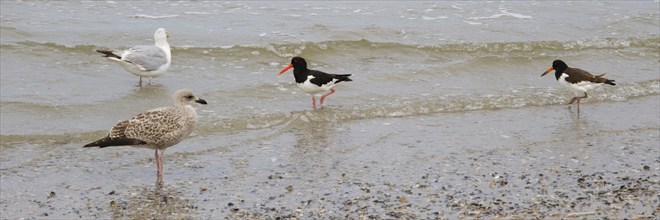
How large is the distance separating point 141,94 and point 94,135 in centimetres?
265

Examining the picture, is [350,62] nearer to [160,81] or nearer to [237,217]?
[160,81]

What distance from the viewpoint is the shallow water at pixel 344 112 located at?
8414 mm

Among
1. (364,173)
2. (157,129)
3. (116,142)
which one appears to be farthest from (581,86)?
(116,142)

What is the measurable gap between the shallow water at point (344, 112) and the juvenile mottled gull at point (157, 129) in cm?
37

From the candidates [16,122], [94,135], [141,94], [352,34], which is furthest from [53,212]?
[352,34]

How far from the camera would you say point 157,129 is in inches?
356

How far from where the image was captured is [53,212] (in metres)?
7.98

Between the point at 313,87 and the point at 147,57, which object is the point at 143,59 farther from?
the point at 313,87

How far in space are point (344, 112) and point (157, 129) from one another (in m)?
3.81

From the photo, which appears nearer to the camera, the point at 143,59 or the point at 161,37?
the point at 143,59

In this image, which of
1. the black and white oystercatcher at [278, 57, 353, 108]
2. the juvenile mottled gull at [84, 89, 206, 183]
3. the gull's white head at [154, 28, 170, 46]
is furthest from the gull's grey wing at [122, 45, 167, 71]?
the juvenile mottled gull at [84, 89, 206, 183]

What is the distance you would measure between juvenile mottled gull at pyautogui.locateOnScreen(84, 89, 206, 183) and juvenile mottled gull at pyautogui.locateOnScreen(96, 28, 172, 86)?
4.55 meters

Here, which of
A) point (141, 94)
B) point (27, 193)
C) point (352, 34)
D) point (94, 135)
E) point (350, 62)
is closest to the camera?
point (27, 193)

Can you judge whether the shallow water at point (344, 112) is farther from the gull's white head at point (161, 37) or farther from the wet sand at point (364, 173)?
the gull's white head at point (161, 37)
